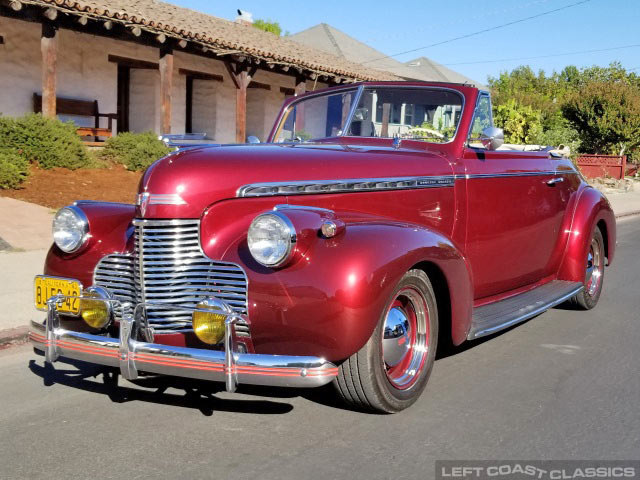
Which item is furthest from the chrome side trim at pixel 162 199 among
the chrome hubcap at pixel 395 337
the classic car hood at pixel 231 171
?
the chrome hubcap at pixel 395 337

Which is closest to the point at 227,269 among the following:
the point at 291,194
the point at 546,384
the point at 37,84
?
the point at 291,194

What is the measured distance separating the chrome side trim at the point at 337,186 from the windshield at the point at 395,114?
22.9 inches

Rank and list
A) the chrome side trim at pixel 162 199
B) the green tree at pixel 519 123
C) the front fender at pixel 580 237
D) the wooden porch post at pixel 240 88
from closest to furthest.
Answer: the chrome side trim at pixel 162 199 < the front fender at pixel 580 237 < the wooden porch post at pixel 240 88 < the green tree at pixel 519 123

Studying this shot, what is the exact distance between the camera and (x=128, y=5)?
16766mm

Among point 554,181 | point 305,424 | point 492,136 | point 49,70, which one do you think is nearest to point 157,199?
point 305,424

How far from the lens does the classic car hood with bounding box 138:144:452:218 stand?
3.49 m

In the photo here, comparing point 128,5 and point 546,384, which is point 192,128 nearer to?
point 128,5

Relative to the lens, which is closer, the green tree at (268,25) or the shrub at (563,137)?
the shrub at (563,137)

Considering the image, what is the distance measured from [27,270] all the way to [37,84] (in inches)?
399

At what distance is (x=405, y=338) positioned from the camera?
Result: 12.2ft

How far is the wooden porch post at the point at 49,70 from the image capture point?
1350 centimetres

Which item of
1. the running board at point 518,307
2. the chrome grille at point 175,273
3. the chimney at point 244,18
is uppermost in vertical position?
the chimney at point 244,18

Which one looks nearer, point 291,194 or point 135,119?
point 291,194

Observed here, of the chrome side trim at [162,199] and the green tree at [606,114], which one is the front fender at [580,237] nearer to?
the chrome side trim at [162,199]
